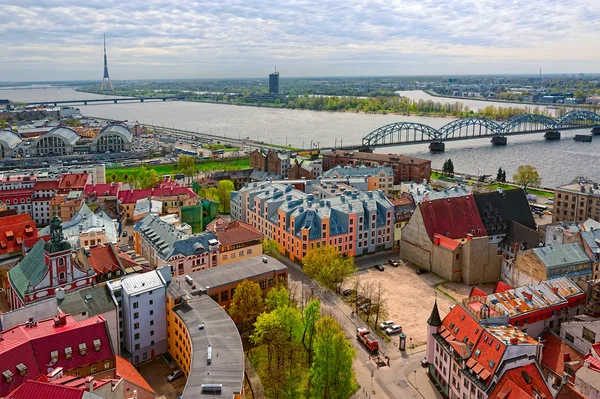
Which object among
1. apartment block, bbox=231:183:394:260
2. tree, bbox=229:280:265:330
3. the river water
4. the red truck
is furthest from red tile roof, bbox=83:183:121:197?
the river water

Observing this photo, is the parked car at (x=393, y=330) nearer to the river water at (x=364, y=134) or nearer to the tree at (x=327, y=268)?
the tree at (x=327, y=268)

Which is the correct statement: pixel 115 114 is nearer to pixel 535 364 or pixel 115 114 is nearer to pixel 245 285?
pixel 245 285

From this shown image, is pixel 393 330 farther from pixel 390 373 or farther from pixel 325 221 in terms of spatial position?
pixel 325 221

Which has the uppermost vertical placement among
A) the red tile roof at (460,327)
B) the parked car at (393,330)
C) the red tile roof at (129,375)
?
the red tile roof at (460,327)

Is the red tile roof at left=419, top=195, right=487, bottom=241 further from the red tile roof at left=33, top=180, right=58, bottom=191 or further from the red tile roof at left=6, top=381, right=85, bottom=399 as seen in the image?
the red tile roof at left=33, top=180, right=58, bottom=191

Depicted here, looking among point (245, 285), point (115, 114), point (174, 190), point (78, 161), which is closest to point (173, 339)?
point (245, 285)

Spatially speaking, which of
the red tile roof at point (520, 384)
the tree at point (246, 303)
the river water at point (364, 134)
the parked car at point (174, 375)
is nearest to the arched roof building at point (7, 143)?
the river water at point (364, 134)
